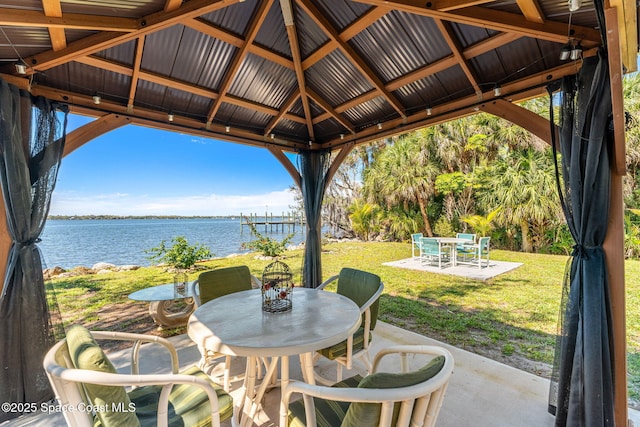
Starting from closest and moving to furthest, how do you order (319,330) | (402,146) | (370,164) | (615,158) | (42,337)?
1. (319,330)
2. (615,158)
3. (42,337)
4. (402,146)
5. (370,164)

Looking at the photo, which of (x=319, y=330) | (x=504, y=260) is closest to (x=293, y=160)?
(x=319, y=330)

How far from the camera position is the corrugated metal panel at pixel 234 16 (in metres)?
2.08

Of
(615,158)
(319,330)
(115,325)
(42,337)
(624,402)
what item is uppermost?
(615,158)

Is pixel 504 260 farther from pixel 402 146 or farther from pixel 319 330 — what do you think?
pixel 319 330

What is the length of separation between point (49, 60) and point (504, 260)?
9.08 m

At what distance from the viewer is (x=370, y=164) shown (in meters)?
12.1

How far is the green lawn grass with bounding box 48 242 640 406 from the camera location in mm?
3164

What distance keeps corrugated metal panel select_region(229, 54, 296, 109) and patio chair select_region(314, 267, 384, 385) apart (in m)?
2.17

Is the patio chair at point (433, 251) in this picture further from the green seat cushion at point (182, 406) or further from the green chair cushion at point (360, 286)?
the green seat cushion at point (182, 406)

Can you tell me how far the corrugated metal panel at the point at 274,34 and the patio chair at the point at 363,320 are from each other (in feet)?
7.24

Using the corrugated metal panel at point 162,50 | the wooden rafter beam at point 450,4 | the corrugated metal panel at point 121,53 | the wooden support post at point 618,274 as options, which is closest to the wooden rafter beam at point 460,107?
the wooden support post at point 618,274

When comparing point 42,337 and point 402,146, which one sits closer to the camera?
point 42,337

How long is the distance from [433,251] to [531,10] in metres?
5.78

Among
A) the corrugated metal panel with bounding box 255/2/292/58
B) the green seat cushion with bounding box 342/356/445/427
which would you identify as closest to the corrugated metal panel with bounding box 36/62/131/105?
the corrugated metal panel with bounding box 255/2/292/58
